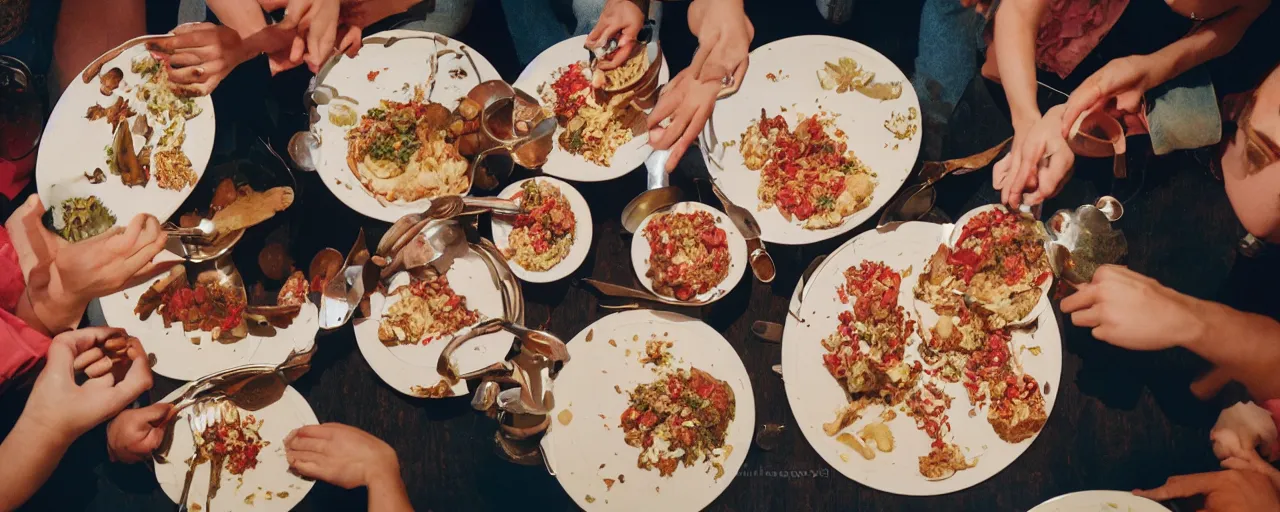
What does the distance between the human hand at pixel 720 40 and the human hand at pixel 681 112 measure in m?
0.03

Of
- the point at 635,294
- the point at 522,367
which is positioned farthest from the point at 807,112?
the point at 522,367

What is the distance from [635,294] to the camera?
5.93 feet

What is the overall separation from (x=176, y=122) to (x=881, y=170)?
1664mm

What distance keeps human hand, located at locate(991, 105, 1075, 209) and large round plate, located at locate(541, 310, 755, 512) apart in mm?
751

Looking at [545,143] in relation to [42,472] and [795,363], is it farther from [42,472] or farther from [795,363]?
[42,472]

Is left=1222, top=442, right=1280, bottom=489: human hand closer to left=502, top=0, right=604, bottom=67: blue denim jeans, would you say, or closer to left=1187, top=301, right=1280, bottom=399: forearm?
left=1187, top=301, right=1280, bottom=399: forearm

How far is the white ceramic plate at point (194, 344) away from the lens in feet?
5.60

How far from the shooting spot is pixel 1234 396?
1689 mm

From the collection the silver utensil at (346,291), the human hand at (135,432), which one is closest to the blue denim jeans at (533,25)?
the silver utensil at (346,291)

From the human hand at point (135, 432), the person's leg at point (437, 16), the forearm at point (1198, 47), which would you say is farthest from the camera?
the person's leg at point (437, 16)

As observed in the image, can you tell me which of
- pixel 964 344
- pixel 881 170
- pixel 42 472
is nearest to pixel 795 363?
pixel 964 344

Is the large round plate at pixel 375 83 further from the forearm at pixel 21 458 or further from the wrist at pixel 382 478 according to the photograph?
the forearm at pixel 21 458

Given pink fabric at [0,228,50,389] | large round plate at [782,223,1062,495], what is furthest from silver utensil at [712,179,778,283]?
pink fabric at [0,228,50,389]

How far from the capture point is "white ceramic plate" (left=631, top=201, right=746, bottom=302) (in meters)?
1.79
